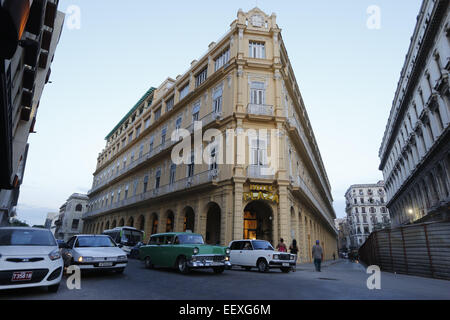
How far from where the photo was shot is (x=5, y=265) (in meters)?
5.31

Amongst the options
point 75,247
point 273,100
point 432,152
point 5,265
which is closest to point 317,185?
point 432,152

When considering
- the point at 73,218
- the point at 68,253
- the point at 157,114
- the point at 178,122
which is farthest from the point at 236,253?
the point at 73,218

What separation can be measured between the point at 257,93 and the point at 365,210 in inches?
3271

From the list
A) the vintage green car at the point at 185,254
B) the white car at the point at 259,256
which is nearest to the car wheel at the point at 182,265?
the vintage green car at the point at 185,254

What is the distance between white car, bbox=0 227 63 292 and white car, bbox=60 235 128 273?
1589mm

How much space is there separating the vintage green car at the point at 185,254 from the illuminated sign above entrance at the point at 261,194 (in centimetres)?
630

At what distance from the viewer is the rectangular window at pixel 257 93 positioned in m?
19.8

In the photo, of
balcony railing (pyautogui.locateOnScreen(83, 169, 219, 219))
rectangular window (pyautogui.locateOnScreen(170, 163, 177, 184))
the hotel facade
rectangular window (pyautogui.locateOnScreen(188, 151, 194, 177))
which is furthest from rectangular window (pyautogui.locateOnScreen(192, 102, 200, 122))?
balcony railing (pyautogui.locateOnScreen(83, 169, 219, 219))

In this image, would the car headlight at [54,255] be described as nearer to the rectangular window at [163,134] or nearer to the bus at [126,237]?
the bus at [126,237]

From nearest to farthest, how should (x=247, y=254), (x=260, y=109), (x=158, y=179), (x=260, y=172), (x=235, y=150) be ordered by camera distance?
(x=247, y=254), (x=260, y=172), (x=235, y=150), (x=260, y=109), (x=158, y=179)

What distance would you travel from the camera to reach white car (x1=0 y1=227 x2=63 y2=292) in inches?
210

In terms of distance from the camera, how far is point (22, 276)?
5422 mm

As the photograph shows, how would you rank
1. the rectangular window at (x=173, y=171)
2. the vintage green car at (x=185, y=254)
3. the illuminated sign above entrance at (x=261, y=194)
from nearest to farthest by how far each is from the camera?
the vintage green car at (x=185, y=254) < the illuminated sign above entrance at (x=261, y=194) < the rectangular window at (x=173, y=171)

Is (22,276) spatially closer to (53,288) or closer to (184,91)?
(53,288)
